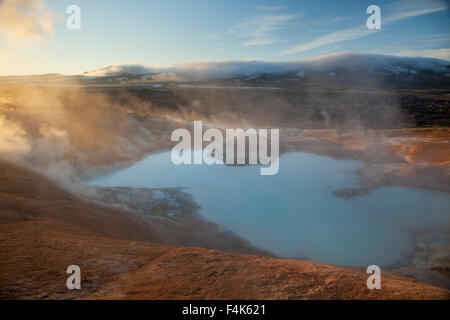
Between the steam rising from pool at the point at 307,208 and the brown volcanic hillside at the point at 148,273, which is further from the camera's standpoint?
the steam rising from pool at the point at 307,208

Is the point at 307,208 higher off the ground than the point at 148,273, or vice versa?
the point at 148,273

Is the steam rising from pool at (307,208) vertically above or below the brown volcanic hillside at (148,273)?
below

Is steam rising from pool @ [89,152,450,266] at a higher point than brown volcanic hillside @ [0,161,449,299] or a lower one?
lower

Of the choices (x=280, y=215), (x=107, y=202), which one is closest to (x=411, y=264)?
(x=280, y=215)

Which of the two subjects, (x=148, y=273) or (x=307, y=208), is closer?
(x=148, y=273)
